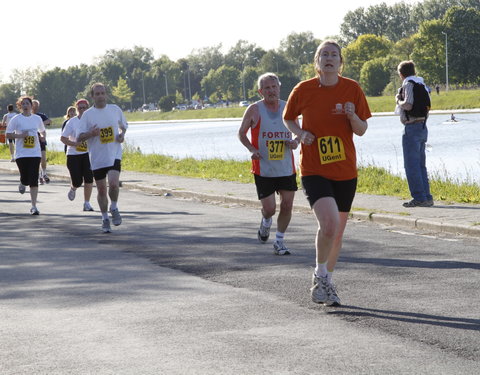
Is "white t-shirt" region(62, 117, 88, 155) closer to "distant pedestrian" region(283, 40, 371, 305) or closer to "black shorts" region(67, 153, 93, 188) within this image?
"black shorts" region(67, 153, 93, 188)

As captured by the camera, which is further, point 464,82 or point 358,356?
point 464,82

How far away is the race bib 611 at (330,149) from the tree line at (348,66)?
317 ft

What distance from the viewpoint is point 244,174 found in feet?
75.7

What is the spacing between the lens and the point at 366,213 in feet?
43.3

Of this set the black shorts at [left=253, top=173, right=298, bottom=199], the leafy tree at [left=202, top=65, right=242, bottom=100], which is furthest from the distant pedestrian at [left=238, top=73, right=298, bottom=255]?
the leafy tree at [left=202, top=65, right=242, bottom=100]

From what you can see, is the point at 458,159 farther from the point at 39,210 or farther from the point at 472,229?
the point at 472,229

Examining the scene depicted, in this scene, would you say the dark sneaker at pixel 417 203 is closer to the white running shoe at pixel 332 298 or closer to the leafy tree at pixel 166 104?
the white running shoe at pixel 332 298

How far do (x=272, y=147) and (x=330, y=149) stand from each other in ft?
9.80

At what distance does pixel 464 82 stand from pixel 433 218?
93.2m

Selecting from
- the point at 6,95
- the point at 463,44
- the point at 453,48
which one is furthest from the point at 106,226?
the point at 6,95

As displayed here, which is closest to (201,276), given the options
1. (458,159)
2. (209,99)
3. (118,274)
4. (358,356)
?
(118,274)

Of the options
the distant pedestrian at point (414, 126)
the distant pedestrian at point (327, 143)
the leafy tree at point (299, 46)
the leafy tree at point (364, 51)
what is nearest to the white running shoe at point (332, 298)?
the distant pedestrian at point (327, 143)

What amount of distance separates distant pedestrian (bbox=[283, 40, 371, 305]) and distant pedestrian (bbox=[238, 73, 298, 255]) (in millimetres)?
2665

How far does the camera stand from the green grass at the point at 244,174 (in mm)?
15924
